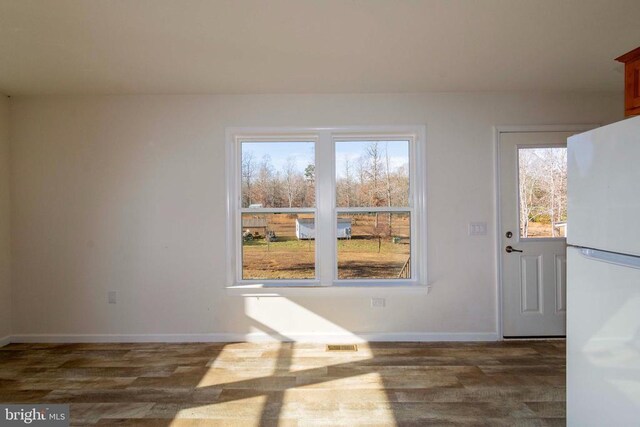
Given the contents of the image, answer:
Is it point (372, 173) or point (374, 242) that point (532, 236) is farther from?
point (372, 173)

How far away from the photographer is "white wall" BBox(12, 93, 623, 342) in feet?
13.3

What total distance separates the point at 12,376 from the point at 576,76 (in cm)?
532

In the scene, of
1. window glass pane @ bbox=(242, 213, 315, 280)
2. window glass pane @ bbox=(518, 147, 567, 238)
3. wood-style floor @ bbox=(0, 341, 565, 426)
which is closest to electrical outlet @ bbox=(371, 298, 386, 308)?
wood-style floor @ bbox=(0, 341, 565, 426)

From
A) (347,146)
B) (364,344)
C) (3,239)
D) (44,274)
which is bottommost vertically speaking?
(364,344)

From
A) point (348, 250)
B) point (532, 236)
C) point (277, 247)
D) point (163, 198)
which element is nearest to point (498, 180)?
point (532, 236)

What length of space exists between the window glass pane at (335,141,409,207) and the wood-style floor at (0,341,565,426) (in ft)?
4.72

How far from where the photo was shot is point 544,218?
13.4ft

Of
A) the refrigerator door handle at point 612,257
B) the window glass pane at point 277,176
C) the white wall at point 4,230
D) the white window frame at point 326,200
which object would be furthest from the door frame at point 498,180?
the white wall at point 4,230

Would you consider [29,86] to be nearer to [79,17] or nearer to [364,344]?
[79,17]

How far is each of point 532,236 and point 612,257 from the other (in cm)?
288

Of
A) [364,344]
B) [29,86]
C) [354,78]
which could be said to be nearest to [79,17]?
[29,86]

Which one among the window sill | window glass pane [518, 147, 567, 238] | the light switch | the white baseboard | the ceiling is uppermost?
the ceiling

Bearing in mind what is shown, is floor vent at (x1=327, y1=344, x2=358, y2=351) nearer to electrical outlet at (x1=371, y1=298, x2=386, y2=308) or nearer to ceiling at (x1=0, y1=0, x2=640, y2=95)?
electrical outlet at (x1=371, y1=298, x2=386, y2=308)

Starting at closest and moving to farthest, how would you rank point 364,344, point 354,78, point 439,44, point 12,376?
point 439,44, point 12,376, point 354,78, point 364,344
